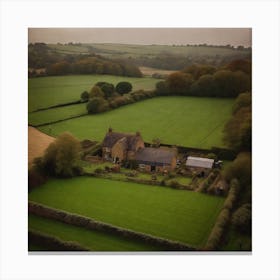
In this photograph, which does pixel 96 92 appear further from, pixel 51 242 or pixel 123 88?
pixel 51 242

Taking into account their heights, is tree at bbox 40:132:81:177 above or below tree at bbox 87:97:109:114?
below

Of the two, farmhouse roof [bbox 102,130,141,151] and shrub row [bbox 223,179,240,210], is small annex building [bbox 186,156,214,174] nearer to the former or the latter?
shrub row [bbox 223,179,240,210]

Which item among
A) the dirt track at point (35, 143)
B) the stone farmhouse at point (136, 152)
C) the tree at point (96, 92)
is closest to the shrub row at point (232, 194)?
the stone farmhouse at point (136, 152)

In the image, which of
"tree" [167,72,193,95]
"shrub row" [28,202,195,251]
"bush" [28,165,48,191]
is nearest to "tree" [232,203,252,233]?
"shrub row" [28,202,195,251]

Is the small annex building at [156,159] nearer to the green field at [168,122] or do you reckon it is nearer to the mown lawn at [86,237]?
the green field at [168,122]

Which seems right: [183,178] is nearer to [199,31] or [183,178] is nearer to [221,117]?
[221,117]

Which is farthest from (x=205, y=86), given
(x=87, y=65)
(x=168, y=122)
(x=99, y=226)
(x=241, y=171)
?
(x=99, y=226)
